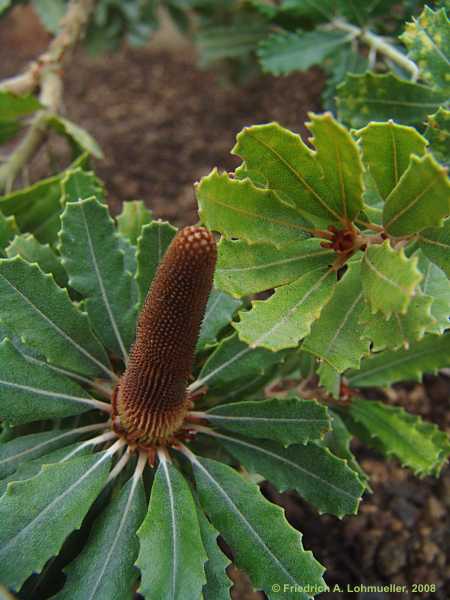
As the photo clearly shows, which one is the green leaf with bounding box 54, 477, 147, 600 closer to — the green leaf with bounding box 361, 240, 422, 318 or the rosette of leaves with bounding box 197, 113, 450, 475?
the rosette of leaves with bounding box 197, 113, 450, 475

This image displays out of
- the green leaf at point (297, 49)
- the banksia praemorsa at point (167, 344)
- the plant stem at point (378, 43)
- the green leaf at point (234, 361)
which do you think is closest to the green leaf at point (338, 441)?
the green leaf at point (234, 361)

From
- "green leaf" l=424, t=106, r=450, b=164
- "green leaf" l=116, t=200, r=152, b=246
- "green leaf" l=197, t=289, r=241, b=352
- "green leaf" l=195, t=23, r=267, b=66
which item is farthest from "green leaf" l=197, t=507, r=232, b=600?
"green leaf" l=195, t=23, r=267, b=66

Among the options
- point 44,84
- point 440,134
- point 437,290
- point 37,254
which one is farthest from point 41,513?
point 44,84

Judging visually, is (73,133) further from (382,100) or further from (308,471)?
(308,471)

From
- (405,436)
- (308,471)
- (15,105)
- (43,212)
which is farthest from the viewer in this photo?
(15,105)

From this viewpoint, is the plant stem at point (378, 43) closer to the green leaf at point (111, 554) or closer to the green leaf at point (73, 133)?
the green leaf at point (73, 133)

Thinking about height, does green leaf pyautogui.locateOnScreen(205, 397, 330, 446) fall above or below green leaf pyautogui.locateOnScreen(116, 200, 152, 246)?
below
